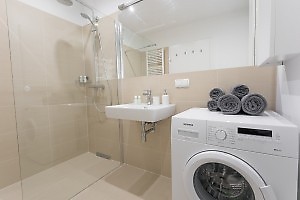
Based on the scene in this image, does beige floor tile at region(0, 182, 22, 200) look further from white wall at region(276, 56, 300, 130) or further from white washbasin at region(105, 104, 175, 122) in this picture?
white wall at region(276, 56, 300, 130)

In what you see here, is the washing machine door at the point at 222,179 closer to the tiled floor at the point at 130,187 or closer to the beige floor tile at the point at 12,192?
the tiled floor at the point at 130,187

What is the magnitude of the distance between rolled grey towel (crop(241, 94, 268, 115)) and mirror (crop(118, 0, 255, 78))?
1.32 ft

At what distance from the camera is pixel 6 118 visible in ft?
4.78

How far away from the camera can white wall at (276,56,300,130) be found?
0.78m

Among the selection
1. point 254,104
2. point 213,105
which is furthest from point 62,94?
point 254,104

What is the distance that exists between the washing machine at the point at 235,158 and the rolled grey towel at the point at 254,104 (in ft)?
0.40

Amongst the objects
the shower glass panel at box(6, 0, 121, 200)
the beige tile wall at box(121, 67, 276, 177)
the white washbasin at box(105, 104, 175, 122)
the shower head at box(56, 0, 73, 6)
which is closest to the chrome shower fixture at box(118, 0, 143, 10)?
the shower glass panel at box(6, 0, 121, 200)

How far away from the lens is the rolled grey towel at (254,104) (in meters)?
0.93

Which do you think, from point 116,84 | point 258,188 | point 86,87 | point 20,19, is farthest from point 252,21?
point 20,19

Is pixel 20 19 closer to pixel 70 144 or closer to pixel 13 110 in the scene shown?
pixel 13 110

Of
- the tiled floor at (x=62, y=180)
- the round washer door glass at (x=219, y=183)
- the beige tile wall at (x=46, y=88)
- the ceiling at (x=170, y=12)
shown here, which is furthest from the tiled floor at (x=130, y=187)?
the ceiling at (x=170, y=12)

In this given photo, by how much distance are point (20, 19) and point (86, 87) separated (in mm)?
933

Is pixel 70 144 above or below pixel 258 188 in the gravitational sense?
below

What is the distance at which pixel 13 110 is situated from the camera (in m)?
1.50
